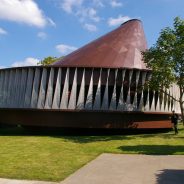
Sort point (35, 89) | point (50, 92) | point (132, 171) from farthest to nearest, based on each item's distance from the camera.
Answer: point (35, 89) → point (50, 92) → point (132, 171)

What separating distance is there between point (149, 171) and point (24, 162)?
5002 millimetres

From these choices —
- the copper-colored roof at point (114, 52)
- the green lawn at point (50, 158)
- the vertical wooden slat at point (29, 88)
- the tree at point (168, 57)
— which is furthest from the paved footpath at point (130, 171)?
the copper-colored roof at point (114, 52)

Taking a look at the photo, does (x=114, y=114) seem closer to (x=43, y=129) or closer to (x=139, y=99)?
(x=139, y=99)

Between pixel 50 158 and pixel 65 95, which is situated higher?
pixel 65 95

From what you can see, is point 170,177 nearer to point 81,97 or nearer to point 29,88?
point 81,97

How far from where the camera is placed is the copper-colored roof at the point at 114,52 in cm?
3212

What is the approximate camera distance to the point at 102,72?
2898cm

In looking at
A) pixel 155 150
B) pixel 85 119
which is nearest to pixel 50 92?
pixel 85 119

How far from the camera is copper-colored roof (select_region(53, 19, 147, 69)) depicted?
32125mm

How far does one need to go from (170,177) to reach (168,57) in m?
15.9

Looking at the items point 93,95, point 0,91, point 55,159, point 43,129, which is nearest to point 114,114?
point 93,95

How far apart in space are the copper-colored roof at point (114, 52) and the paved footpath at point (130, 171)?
16030 mm

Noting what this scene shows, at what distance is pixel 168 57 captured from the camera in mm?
25797

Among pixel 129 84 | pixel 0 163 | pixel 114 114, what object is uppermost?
pixel 129 84
